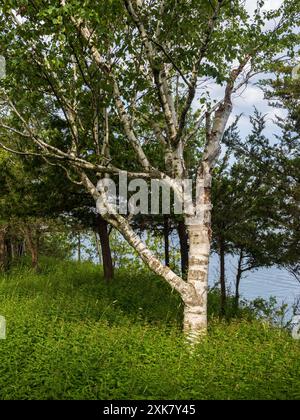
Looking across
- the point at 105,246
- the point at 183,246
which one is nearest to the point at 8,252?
the point at 105,246

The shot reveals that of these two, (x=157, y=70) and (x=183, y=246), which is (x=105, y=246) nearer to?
(x=183, y=246)

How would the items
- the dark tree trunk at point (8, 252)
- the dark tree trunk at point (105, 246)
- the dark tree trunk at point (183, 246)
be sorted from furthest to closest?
the dark tree trunk at point (8, 252)
the dark tree trunk at point (105, 246)
the dark tree trunk at point (183, 246)

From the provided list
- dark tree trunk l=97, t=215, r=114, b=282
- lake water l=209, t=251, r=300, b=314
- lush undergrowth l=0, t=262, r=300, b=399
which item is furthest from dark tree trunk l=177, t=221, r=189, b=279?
lush undergrowth l=0, t=262, r=300, b=399

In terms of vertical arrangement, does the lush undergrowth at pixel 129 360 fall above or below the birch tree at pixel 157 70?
below

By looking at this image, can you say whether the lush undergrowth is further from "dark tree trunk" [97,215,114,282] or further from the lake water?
the lake water

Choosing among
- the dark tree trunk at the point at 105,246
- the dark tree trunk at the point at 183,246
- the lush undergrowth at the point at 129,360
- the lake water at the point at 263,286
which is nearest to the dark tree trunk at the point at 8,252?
the dark tree trunk at the point at 105,246

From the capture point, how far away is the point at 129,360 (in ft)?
27.4

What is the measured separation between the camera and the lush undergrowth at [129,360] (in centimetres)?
711

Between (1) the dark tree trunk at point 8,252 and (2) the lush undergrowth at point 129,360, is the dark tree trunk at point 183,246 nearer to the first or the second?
(2) the lush undergrowth at point 129,360

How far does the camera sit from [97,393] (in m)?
7.15

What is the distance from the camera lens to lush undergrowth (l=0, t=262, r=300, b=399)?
7.11 m
